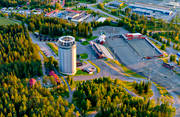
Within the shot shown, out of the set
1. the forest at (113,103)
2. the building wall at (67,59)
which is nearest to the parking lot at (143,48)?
the forest at (113,103)

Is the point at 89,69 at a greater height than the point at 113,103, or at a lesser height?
greater

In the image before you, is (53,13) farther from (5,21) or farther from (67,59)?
(67,59)

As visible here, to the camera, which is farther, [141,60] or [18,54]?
[141,60]

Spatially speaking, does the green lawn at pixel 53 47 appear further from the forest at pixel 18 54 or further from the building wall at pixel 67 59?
the building wall at pixel 67 59

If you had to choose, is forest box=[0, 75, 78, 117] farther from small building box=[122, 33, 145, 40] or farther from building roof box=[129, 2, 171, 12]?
building roof box=[129, 2, 171, 12]

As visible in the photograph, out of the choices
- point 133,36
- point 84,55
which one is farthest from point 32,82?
point 133,36

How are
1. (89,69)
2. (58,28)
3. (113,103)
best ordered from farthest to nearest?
1. (58,28)
2. (89,69)
3. (113,103)
